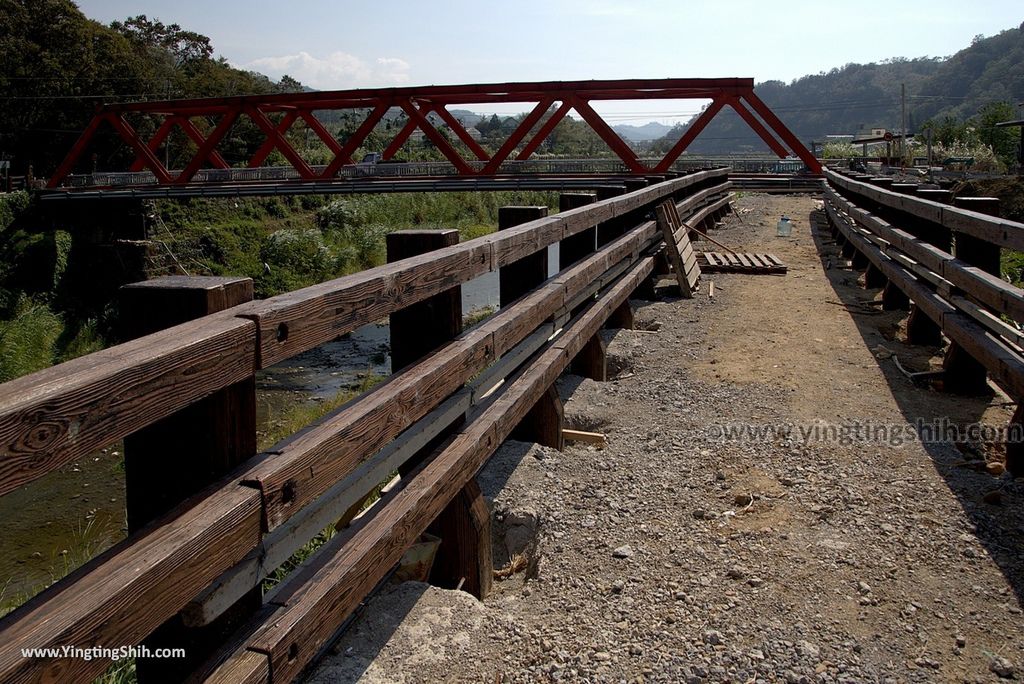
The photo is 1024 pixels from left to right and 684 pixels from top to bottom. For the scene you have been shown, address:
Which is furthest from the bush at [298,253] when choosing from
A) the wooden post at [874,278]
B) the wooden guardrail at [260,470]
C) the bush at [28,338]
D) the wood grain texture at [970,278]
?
the wooden guardrail at [260,470]

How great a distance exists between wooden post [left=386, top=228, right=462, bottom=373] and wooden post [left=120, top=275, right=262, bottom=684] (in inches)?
56.8

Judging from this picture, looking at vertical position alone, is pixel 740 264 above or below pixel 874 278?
above

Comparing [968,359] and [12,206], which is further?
[12,206]

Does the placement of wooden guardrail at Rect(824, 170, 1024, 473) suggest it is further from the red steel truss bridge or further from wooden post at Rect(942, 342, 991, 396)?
the red steel truss bridge

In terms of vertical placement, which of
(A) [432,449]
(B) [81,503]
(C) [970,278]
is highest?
(C) [970,278]

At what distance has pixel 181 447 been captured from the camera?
204 centimetres

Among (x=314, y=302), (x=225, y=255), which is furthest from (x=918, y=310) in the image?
(x=225, y=255)

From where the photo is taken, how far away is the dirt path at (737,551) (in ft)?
9.71

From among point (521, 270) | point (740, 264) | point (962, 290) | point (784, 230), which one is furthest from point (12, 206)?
point (962, 290)

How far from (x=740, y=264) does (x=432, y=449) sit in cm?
970

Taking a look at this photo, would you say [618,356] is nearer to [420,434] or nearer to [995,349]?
[995,349]

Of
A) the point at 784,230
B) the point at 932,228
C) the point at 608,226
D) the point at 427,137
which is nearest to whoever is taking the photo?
the point at 932,228

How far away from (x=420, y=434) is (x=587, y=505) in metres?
1.35

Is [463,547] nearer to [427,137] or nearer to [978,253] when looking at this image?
[978,253]
